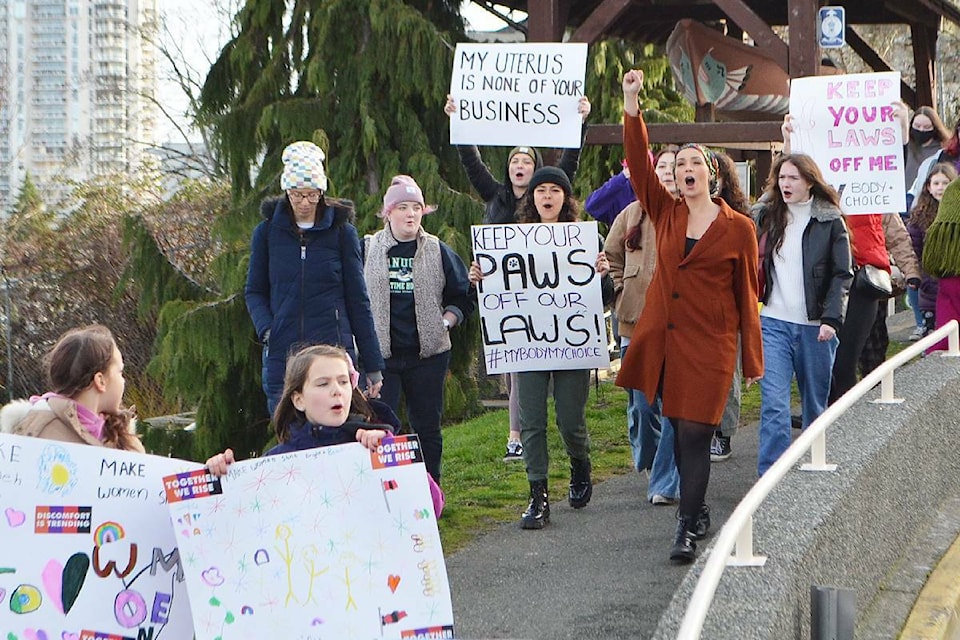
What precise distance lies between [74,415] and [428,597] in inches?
47.6

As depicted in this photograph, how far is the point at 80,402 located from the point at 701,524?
3.06 meters

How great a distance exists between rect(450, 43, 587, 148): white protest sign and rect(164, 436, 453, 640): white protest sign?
4.26 meters

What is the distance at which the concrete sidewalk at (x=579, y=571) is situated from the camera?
5770 millimetres

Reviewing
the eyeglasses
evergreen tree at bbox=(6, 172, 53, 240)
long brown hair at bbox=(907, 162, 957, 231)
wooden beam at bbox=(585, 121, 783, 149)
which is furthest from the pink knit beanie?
evergreen tree at bbox=(6, 172, 53, 240)

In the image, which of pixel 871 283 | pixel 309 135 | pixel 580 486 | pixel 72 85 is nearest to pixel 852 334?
pixel 871 283

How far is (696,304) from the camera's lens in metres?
6.35

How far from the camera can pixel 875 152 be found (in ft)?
29.4

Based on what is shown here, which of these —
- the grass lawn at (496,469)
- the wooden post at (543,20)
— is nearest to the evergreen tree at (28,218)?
the wooden post at (543,20)

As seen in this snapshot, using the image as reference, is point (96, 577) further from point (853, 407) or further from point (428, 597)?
point (853, 407)

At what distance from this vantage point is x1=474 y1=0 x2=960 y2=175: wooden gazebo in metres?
12.5

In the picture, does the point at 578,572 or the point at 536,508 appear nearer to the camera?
the point at 578,572

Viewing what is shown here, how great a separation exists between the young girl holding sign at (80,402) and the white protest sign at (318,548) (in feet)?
1.62

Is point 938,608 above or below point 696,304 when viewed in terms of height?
below

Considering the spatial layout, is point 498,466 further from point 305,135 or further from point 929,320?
point 305,135
